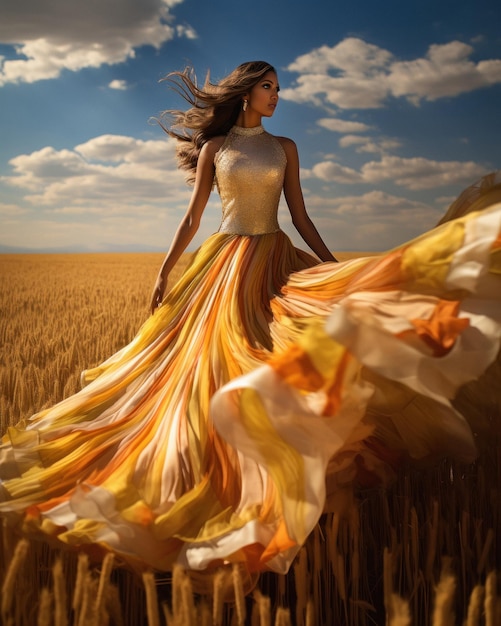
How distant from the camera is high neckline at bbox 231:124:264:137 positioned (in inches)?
98.0

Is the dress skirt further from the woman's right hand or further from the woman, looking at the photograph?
the woman's right hand

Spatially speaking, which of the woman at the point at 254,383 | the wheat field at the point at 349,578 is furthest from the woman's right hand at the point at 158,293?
the wheat field at the point at 349,578

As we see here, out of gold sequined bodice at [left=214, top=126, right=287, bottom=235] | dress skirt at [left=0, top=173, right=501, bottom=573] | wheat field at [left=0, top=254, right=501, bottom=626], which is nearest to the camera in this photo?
wheat field at [left=0, top=254, right=501, bottom=626]

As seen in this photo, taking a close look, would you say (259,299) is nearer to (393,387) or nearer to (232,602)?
(393,387)

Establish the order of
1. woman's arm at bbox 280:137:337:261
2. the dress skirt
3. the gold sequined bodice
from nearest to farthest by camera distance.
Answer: the dress skirt, the gold sequined bodice, woman's arm at bbox 280:137:337:261

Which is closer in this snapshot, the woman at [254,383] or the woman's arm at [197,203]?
the woman at [254,383]

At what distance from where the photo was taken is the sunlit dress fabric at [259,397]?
133 cm

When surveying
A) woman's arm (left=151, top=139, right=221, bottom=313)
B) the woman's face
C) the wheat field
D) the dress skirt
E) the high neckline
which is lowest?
the wheat field

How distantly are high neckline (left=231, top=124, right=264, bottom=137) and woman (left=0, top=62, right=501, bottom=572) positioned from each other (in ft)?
0.04

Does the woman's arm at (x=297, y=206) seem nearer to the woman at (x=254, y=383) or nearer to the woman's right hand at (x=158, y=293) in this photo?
the woman at (x=254, y=383)

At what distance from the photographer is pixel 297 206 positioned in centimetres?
257

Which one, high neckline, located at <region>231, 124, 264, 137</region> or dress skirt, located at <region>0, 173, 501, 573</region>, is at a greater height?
high neckline, located at <region>231, 124, 264, 137</region>

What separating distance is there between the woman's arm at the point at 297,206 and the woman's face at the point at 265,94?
13 cm

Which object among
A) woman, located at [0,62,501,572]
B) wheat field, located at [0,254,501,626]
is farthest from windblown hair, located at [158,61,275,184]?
wheat field, located at [0,254,501,626]
